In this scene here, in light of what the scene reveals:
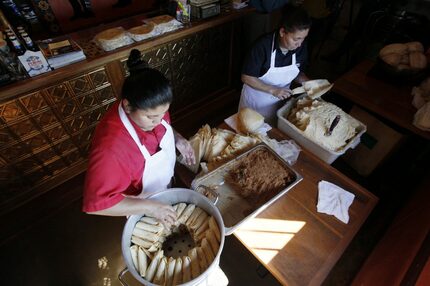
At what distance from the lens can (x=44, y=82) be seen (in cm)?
200

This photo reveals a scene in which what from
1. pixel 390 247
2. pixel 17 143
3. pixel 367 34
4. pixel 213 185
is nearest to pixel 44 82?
pixel 17 143

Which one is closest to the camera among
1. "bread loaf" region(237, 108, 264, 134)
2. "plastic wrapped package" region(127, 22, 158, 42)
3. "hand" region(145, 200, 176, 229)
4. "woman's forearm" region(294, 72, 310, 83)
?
"hand" region(145, 200, 176, 229)

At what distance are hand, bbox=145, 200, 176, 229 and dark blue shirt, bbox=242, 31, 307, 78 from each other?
144cm

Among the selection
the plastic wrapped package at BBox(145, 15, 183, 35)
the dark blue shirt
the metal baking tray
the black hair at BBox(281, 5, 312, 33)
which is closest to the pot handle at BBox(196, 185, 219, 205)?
the metal baking tray

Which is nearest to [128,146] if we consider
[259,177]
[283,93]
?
[259,177]

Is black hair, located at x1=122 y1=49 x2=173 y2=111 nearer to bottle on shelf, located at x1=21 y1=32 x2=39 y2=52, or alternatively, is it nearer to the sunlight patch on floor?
the sunlight patch on floor

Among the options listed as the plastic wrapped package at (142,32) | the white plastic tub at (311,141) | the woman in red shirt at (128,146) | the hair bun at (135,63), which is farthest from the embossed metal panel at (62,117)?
the white plastic tub at (311,141)

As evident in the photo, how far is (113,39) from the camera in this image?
89.1 inches

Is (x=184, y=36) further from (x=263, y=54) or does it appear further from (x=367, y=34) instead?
(x=367, y=34)

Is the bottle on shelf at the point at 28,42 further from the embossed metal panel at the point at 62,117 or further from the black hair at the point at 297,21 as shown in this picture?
the black hair at the point at 297,21

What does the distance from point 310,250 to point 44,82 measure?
2386 millimetres

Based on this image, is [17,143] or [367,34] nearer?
[17,143]

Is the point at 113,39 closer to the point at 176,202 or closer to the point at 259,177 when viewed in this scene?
the point at 176,202

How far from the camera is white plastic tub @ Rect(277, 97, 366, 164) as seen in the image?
1602mm
